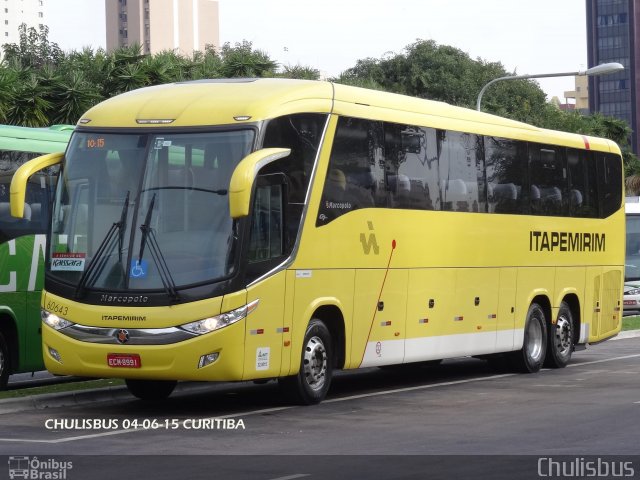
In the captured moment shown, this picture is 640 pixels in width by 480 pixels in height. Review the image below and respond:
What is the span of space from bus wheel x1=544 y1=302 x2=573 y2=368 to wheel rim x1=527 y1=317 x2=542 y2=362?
386mm

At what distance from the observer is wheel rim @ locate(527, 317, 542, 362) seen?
21.9 meters

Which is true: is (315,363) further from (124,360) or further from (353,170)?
(124,360)

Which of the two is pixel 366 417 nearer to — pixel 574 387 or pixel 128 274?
pixel 128 274

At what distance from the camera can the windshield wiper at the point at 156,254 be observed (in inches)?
567

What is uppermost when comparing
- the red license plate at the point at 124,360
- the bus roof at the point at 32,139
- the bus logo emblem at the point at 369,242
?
the bus roof at the point at 32,139

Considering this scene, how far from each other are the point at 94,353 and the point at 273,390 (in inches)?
160

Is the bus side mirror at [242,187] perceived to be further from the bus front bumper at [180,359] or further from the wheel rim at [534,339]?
the wheel rim at [534,339]

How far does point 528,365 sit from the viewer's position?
2167 centimetres

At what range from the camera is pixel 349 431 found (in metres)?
13.4

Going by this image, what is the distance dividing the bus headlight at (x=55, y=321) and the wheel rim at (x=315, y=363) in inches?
108

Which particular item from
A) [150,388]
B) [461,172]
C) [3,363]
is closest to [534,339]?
[461,172]

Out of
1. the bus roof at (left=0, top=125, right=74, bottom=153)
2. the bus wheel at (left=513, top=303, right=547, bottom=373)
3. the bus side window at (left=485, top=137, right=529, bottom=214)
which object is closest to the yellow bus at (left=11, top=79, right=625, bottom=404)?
the bus side window at (left=485, top=137, right=529, bottom=214)

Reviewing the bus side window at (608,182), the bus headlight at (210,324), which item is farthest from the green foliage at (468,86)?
the bus headlight at (210,324)

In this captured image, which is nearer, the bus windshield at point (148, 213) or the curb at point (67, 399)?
the bus windshield at point (148, 213)
